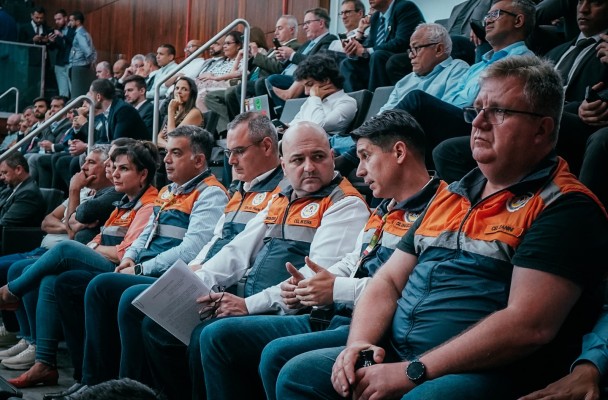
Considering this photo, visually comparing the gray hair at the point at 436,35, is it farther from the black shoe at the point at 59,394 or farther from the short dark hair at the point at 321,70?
the black shoe at the point at 59,394

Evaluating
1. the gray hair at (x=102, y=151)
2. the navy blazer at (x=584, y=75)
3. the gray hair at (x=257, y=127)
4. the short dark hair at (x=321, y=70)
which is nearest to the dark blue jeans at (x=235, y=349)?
the gray hair at (x=257, y=127)

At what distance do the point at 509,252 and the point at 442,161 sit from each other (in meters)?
1.15

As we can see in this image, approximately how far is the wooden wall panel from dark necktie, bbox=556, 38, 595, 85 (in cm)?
470

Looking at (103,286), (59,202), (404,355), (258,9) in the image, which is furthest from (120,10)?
(404,355)

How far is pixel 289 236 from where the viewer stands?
8.79 ft

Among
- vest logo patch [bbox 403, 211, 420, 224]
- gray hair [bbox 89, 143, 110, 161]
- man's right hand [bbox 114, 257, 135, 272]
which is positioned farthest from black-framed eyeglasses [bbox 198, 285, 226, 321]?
gray hair [bbox 89, 143, 110, 161]

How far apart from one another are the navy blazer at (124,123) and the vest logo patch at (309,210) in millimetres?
3302

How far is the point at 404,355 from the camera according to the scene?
1.76m

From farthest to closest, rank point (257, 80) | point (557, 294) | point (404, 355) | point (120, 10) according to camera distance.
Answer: point (120, 10), point (257, 80), point (404, 355), point (557, 294)

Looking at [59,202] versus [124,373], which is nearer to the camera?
[124,373]

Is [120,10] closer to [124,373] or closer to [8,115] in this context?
[8,115]

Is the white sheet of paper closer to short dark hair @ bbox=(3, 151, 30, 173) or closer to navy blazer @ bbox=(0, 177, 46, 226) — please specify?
navy blazer @ bbox=(0, 177, 46, 226)

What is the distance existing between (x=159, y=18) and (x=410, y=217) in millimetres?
8928

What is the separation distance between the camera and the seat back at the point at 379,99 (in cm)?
416
